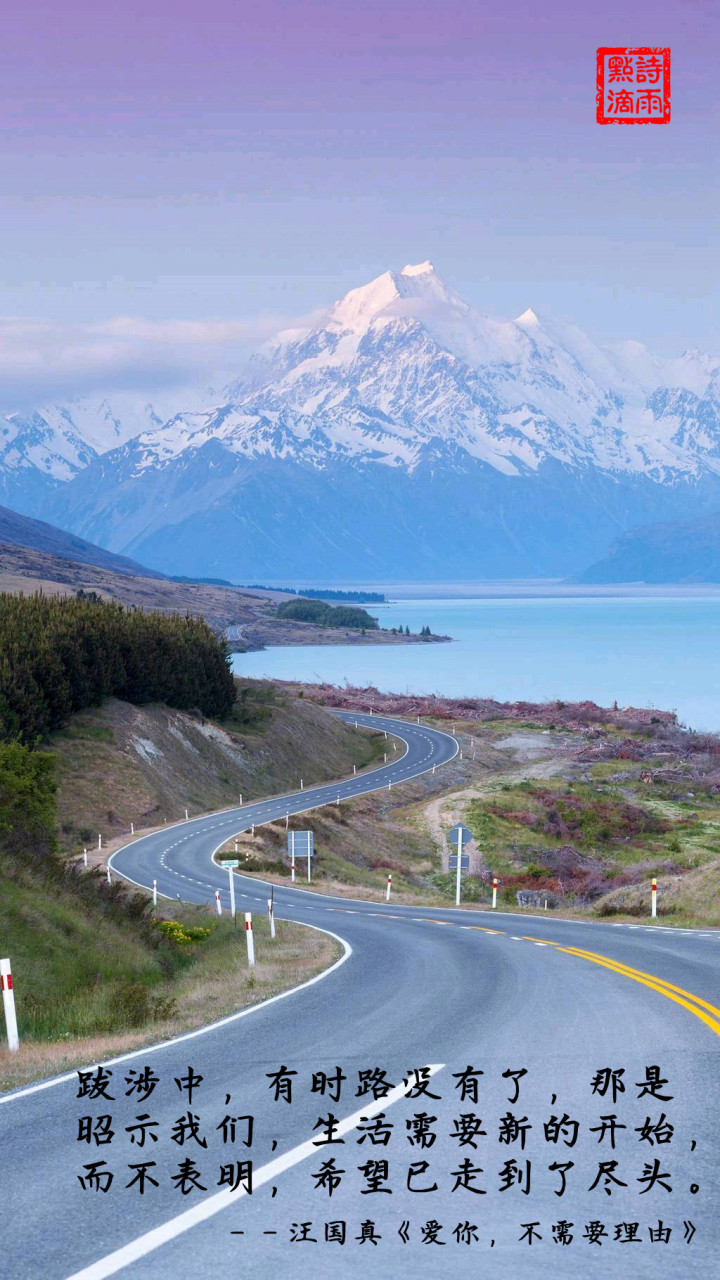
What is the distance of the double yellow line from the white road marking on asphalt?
228 inches

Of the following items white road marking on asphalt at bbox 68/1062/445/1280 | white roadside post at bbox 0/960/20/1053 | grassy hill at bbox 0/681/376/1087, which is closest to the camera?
white road marking on asphalt at bbox 68/1062/445/1280

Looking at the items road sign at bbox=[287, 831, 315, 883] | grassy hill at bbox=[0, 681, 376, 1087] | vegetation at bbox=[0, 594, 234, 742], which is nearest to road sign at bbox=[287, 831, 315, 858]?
road sign at bbox=[287, 831, 315, 883]

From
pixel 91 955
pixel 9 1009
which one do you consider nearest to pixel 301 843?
pixel 91 955

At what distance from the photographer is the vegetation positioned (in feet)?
208

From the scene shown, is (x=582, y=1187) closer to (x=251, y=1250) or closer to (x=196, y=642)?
(x=251, y=1250)

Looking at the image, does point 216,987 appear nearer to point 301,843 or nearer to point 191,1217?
point 191,1217

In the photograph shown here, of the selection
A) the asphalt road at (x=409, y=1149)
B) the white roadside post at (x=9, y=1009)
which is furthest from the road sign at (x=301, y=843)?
the white roadside post at (x=9, y=1009)

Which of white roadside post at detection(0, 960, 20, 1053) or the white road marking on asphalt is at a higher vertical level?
the white road marking on asphalt

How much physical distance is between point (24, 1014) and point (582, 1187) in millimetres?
9087

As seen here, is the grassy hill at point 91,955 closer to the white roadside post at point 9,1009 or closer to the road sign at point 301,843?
the white roadside post at point 9,1009

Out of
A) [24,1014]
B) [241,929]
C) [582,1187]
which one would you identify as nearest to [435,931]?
[241,929]

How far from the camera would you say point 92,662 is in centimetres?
7256

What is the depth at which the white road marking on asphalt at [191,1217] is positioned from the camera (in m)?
6.08

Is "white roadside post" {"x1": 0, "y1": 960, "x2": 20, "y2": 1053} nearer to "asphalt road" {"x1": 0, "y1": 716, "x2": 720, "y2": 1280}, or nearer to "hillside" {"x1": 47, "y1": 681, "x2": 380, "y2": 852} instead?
"asphalt road" {"x1": 0, "y1": 716, "x2": 720, "y2": 1280}
